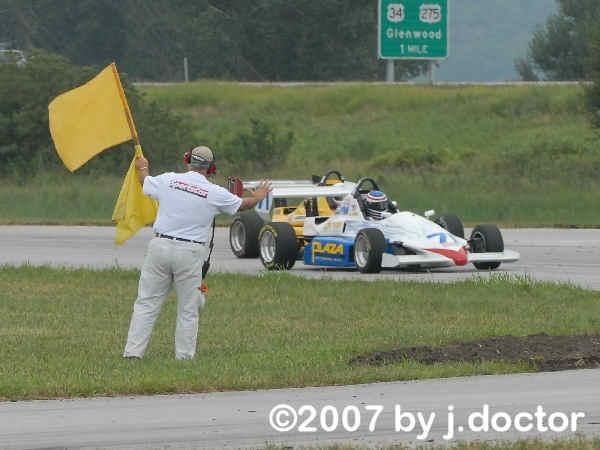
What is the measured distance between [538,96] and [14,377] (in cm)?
4362

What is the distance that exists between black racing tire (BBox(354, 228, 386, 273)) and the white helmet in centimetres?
75

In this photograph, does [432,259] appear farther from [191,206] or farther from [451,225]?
[191,206]

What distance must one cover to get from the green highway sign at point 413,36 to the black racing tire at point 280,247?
3003 cm

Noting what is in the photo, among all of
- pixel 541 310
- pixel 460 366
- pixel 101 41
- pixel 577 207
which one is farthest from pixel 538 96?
pixel 460 366

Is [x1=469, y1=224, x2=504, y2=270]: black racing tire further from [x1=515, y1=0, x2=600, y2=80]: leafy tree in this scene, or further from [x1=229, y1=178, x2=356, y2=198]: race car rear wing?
[x1=515, y1=0, x2=600, y2=80]: leafy tree

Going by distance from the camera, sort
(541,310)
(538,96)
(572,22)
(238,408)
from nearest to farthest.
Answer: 1. (238,408)
2. (541,310)
3. (538,96)
4. (572,22)

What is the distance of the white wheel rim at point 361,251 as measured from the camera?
2183 centimetres

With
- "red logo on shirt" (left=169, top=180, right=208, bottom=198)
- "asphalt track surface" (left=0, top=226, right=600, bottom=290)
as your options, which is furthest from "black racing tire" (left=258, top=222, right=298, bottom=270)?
"red logo on shirt" (left=169, top=180, right=208, bottom=198)

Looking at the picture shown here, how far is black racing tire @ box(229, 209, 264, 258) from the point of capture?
2492 cm

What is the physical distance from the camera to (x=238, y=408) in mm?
11148

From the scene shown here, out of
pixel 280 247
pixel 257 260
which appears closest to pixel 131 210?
pixel 280 247

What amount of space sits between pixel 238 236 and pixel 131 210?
10.5 meters

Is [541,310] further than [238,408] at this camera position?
Yes

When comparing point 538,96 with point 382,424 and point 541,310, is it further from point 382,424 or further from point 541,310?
point 382,424
